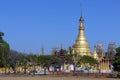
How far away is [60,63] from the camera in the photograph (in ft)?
356

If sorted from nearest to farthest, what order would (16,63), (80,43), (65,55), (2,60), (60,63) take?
(2,60)
(16,63)
(60,63)
(65,55)
(80,43)

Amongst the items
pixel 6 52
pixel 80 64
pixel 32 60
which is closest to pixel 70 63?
pixel 80 64

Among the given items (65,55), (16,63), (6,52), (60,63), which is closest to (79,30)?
(65,55)

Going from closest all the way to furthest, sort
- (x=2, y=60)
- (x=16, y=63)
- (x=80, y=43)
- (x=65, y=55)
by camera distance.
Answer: (x=2, y=60) < (x=16, y=63) < (x=65, y=55) < (x=80, y=43)

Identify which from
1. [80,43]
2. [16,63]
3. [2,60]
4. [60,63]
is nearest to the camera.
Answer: [2,60]

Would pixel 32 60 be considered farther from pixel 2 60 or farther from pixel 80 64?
pixel 2 60

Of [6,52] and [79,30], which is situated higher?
[79,30]

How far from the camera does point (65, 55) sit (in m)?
116

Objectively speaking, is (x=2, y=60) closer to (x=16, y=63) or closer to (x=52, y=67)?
(x=16, y=63)

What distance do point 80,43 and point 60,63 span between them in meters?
22.2

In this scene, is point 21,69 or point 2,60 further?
point 21,69

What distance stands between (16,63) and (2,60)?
3311 centimetres

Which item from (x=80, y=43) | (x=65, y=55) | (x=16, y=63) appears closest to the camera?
(x=16, y=63)

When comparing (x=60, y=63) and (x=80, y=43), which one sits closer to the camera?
(x=60, y=63)
